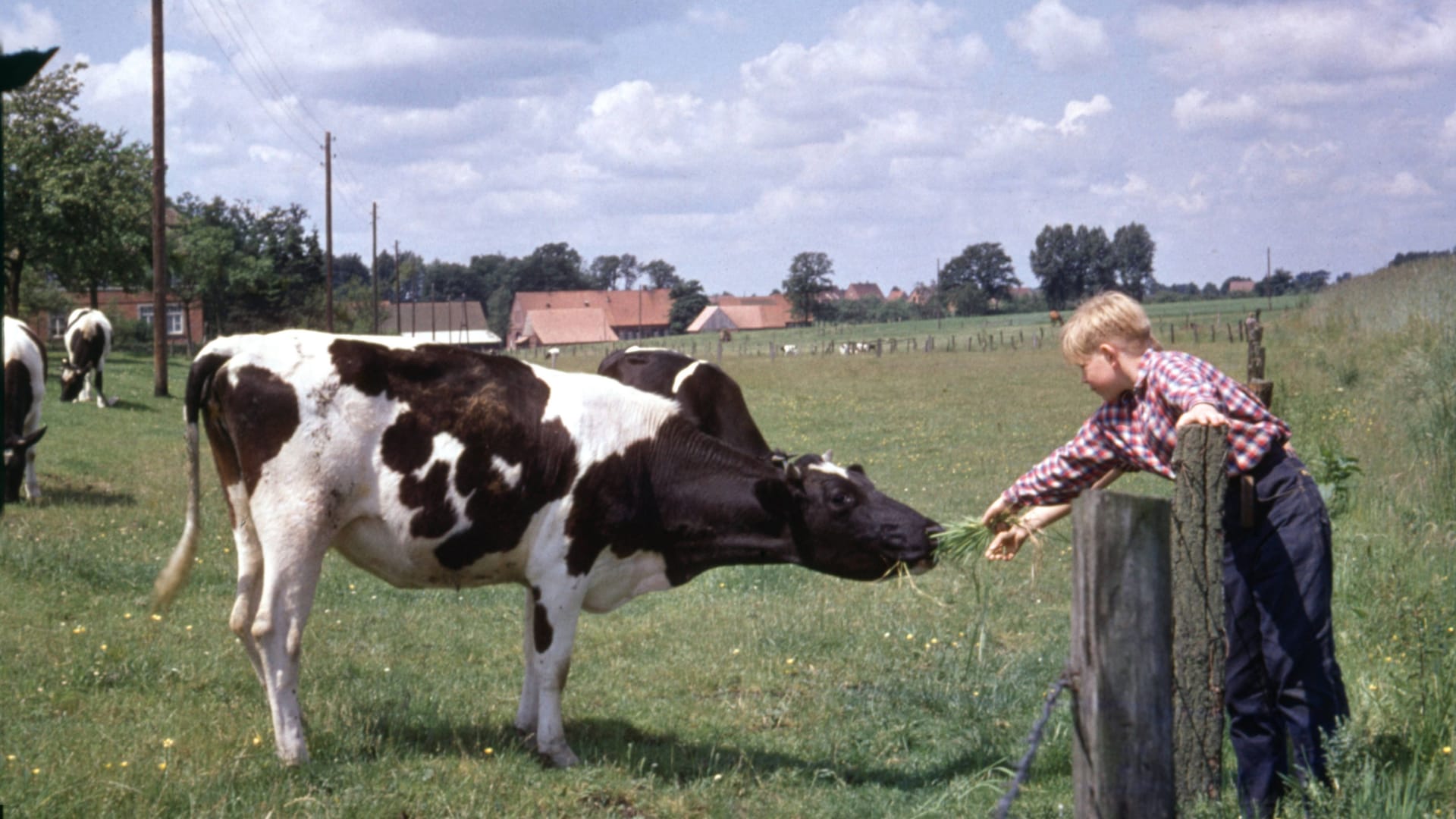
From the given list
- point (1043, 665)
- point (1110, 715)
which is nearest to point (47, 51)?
point (1110, 715)

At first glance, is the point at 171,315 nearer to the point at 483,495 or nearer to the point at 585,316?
the point at 585,316

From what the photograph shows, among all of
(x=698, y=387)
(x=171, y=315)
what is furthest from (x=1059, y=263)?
(x=698, y=387)

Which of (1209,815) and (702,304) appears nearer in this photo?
(1209,815)

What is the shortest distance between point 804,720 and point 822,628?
1.90m

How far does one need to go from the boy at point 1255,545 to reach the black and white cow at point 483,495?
182 centimetres

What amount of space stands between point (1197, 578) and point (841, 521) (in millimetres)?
2729

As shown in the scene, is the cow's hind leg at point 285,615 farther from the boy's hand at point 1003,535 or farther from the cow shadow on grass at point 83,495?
the cow shadow on grass at point 83,495

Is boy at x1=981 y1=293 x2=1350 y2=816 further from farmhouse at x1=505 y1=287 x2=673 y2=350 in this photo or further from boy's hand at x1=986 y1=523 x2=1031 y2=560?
farmhouse at x1=505 y1=287 x2=673 y2=350

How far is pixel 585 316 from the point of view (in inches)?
4400

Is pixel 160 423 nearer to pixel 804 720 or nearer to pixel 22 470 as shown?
pixel 22 470

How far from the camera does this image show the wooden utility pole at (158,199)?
1123 inches

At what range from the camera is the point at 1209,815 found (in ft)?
13.4

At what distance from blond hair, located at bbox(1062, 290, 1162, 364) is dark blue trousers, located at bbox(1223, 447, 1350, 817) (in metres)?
0.68

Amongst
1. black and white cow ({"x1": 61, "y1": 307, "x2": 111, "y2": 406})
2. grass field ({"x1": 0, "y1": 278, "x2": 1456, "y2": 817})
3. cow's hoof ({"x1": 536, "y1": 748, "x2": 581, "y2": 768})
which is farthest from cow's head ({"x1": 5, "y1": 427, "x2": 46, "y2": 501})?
black and white cow ({"x1": 61, "y1": 307, "x2": 111, "y2": 406})
